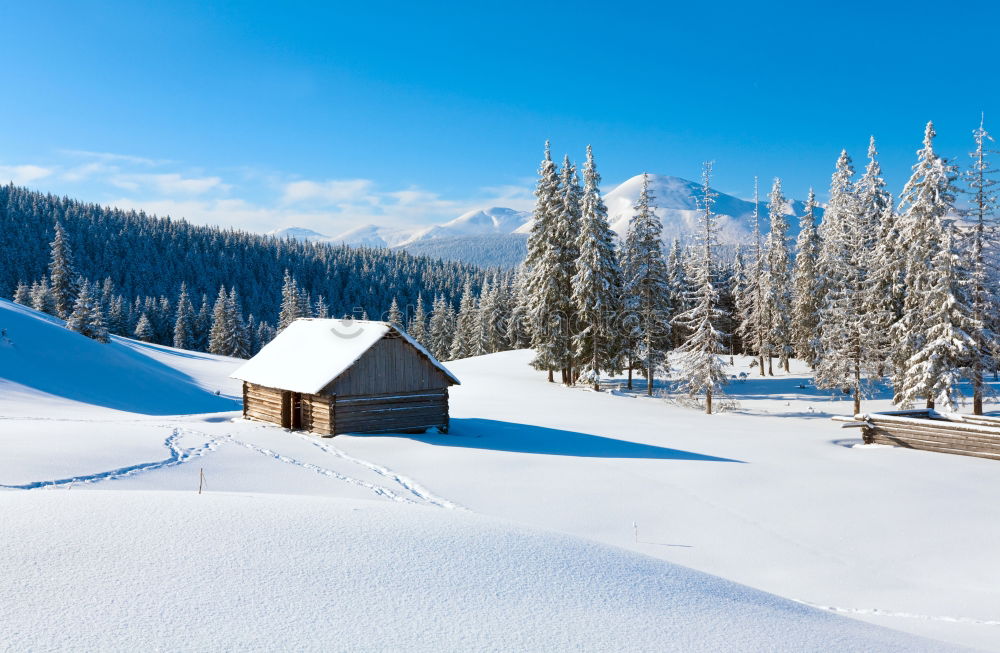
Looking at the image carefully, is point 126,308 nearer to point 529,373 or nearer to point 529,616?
point 529,373

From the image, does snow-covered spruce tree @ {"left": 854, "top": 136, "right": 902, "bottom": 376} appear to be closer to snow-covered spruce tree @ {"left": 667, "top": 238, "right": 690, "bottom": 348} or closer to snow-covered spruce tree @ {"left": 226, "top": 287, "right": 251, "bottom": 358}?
snow-covered spruce tree @ {"left": 667, "top": 238, "right": 690, "bottom": 348}

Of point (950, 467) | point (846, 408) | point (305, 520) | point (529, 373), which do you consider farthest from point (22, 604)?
point (529, 373)

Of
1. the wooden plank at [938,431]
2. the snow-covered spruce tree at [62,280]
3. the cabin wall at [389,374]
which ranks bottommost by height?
the wooden plank at [938,431]

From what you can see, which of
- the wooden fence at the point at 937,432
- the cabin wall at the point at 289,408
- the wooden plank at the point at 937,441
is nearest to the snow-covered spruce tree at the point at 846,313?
the wooden fence at the point at 937,432

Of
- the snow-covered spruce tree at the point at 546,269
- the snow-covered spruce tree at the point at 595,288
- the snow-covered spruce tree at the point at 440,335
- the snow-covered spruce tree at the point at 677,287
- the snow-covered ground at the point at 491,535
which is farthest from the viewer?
the snow-covered spruce tree at the point at 440,335

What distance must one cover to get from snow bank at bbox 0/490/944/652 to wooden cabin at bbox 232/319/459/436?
1639cm

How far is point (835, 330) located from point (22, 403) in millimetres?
42356

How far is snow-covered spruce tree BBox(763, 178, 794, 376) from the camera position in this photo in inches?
2116

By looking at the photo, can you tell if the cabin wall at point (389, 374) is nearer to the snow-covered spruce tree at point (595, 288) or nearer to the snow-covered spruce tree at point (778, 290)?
the snow-covered spruce tree at point (595, 288)

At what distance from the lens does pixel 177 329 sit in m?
95.1

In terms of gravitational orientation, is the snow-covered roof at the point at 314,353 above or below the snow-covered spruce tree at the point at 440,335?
below

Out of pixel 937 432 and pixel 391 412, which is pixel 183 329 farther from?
pixel 937 432

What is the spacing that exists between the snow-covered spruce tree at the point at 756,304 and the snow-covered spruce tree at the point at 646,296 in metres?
12.5

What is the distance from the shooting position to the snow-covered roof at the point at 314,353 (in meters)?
24.0
